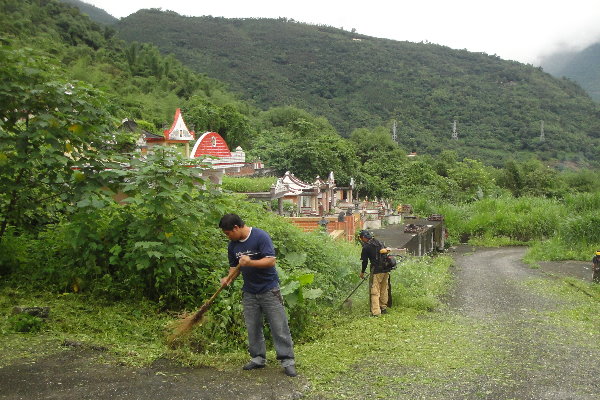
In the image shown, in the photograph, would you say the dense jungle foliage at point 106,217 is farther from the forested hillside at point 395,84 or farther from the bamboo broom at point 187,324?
the forested hillside at point 395,84

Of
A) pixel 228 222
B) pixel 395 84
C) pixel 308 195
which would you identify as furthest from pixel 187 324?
pixel 395 84

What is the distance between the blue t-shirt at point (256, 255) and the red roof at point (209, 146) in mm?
15890

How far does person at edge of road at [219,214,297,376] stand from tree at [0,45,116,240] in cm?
270

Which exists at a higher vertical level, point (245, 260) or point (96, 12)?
point (96, 12)

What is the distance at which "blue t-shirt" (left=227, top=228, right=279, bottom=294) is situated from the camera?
4.73 metres

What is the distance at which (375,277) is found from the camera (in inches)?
321

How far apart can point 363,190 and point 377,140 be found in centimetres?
1210

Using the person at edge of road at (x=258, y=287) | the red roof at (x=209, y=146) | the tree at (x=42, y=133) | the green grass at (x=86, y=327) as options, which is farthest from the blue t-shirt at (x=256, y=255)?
the red roof at (x=209, y=146)

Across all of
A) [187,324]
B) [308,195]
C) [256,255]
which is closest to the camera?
[256,255]

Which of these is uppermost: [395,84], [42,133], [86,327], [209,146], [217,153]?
[395,84]

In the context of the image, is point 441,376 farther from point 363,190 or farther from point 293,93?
point 293,93

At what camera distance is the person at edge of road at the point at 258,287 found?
4703mm

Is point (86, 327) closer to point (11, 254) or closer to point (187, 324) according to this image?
point (187, 324)

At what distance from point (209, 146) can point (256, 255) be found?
59.7 ft
